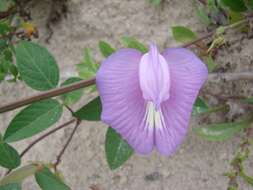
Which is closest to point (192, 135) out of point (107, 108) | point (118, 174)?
point (118, 174)

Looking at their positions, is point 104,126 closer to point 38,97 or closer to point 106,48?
point 106,48

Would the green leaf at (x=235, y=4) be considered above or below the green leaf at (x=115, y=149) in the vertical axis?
above

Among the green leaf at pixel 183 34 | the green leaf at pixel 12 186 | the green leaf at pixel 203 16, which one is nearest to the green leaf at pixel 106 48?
the green leaf at pixel 183 34

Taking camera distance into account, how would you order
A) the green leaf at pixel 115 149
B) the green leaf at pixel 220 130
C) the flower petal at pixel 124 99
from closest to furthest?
1. the flower petal at pixel 124 99
2. the green leaf at pixel 115 149
3. the green leaf at pixel 220 130

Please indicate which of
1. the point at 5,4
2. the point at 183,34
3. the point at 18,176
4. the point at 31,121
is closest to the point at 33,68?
the point at 31,121

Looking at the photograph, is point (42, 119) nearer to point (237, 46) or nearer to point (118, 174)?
point (118, 174)

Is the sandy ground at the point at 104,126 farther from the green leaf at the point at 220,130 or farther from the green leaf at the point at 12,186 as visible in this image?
the green leaf at the point at 12,186

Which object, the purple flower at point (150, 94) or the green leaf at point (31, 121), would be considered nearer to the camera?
the purple flower at point (150, 94)

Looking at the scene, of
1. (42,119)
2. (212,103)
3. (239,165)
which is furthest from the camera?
(212,103)
